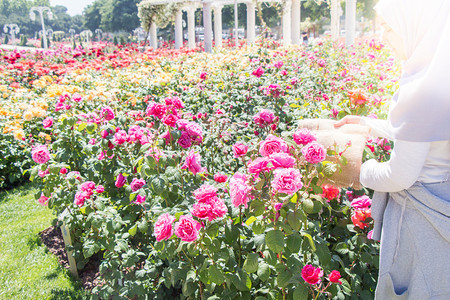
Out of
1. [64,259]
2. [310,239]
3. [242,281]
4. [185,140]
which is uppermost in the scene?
[185,140]

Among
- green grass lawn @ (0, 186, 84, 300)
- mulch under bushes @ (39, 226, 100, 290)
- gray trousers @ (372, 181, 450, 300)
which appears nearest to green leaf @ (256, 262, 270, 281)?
gray trousers @ (372, 181, 450, 300)

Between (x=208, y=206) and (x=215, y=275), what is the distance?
37 centimetres

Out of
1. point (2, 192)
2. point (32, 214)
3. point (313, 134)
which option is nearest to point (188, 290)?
point (313, 134)

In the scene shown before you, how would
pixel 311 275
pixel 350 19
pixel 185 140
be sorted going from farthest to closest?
pixel 350 19 < pixel 185 140 < pixel 311 275

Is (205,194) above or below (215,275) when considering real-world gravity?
above

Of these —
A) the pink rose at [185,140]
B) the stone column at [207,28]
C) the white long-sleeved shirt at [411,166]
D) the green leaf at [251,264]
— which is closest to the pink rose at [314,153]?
the white long-sleeved shirt at [411,166]

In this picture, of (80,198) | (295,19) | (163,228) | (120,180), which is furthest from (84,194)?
(295,19)

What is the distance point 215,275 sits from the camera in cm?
163

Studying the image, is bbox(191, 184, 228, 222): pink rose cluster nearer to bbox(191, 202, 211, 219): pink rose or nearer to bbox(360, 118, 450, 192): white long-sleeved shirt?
bbox(191, 202, 211, 219): pink rose

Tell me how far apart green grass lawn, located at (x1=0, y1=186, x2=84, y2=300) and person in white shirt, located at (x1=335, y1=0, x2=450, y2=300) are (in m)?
2.23

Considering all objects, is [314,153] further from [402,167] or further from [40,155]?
[40,155]

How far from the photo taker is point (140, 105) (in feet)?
13.6

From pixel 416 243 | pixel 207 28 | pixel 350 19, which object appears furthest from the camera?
pixel 207 28

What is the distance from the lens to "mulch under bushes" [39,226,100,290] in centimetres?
287
